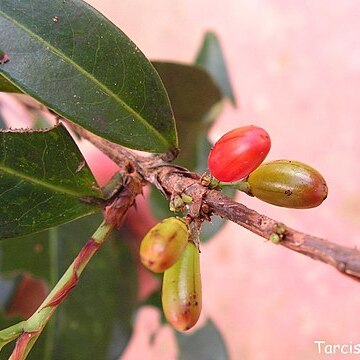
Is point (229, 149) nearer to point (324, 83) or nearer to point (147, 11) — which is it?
point (324, 83)

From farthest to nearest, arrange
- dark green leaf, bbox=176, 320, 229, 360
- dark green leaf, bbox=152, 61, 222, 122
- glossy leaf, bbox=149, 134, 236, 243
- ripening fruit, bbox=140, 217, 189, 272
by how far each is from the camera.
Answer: dark green leaf, bbox=176, 320, 229, 360, glossy leaf, bbox=149, 134, 236, 243, dark green leaf, bbox=152, 61, 222, 122, ripening fruit, bbox=140, 217, 189, 272

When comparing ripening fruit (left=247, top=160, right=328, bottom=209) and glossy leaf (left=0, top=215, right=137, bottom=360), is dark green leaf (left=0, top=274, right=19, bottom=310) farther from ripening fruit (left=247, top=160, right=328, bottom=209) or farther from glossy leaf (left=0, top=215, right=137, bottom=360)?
ripening fruit (left=247, top=160, right=328, bottom=209)

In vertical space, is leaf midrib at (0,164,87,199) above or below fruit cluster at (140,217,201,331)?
above

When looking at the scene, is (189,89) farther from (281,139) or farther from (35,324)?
(281,139)

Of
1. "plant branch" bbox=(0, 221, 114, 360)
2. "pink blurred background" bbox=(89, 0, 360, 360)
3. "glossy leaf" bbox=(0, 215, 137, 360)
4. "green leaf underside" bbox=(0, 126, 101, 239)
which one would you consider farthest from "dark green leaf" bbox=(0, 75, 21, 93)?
"pink blurred background" bbox=(89, 0, 360, 360)

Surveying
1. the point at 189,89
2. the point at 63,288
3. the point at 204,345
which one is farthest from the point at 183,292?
the point at 204,345

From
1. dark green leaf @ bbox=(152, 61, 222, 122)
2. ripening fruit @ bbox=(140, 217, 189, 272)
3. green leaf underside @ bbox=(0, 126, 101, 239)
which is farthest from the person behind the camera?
dark green leaf @ bbox=(152, 61, 222, 122)

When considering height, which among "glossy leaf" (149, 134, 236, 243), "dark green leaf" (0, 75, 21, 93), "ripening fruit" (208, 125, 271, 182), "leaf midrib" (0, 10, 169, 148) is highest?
"glossy leaf" (149, 134, 236, 243)
